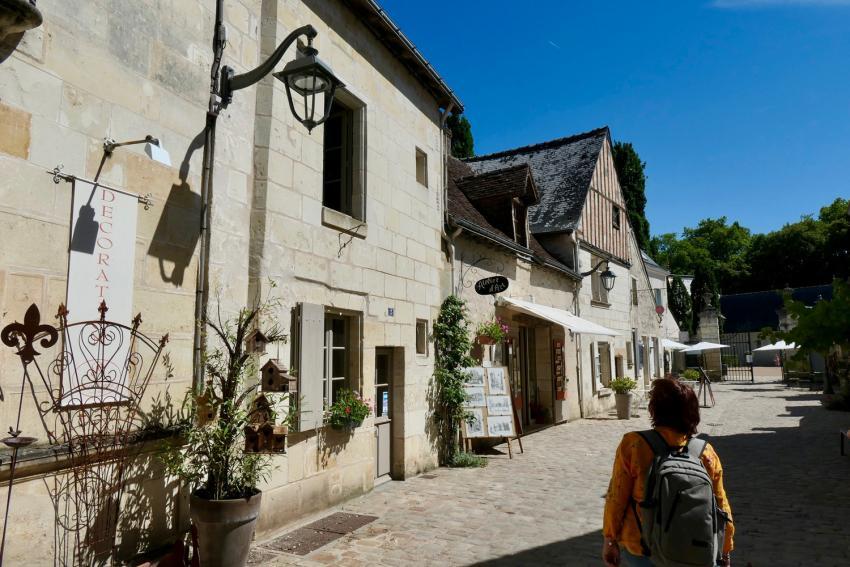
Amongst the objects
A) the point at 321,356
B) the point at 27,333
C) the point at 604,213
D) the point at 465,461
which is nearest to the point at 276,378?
the point at 321,356

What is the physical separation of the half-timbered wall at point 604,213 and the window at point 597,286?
43 centimetres

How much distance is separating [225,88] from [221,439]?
9.12ft

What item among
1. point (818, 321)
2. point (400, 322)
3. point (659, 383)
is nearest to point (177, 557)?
point (659, 383)

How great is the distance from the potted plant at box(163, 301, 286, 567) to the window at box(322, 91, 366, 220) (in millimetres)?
2429

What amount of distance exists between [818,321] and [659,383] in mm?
2557

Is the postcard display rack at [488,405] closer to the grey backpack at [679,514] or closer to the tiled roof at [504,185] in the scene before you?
the tiled roof at [504,185]

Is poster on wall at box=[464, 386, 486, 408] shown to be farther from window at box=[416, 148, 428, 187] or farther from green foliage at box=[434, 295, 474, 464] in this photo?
window at box=[416, 148, 428, 187]

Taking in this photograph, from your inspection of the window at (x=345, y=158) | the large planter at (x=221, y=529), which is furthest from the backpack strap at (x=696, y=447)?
the window at (x=345, y=158)

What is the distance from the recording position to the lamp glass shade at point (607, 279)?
45.8ft

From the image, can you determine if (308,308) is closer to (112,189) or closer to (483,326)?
(112,189)

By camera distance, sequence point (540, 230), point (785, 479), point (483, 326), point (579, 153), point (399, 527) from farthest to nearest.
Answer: point (579, 153) → point (540, 230) → point (483, 326) → point (785, 479) → point (399, 527)

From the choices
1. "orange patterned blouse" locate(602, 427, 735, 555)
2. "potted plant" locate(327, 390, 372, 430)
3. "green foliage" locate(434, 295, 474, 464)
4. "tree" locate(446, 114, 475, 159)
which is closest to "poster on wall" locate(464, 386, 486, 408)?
"green foliage" locate(434, 295, 474, 464)

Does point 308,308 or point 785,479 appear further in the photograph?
point 785,479

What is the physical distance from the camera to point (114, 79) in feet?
12.1
